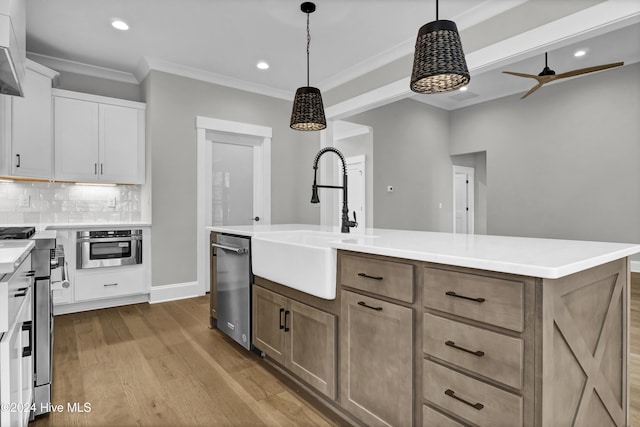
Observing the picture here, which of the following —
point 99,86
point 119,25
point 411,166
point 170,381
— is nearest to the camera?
point 170,381

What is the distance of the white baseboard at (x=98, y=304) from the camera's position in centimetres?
358

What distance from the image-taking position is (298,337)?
1.97 m

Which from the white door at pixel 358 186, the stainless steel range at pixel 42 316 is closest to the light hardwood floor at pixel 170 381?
the stainless steel range at pixel 42 316

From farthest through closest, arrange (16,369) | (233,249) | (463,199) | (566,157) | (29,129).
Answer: (463,199), (566,157), (29,129), (233,249), (16,369)

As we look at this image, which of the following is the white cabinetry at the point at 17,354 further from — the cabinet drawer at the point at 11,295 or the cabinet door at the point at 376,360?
the cabinet door at the point at 376,360

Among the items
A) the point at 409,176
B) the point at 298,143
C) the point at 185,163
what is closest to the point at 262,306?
the point at 185,163

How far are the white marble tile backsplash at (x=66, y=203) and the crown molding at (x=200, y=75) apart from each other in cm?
142

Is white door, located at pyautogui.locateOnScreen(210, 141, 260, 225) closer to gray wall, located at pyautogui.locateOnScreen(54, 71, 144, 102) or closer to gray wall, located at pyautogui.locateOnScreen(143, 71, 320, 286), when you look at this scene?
gray wall, located at pyautogui.locateOnScreen(143, 71, 320, 286)

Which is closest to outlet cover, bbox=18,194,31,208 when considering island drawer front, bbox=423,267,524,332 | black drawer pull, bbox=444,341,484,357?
island drawer front, bbox=423,267,524,332

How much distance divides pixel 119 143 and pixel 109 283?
1561mm

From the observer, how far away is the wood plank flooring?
179cm

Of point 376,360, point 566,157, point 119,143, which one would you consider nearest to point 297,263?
point 376,360

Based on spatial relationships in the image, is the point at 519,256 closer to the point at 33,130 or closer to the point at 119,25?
the point at 119,25

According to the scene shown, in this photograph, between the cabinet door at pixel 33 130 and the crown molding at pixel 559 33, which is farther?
the cabinet door at pixel 33 130
